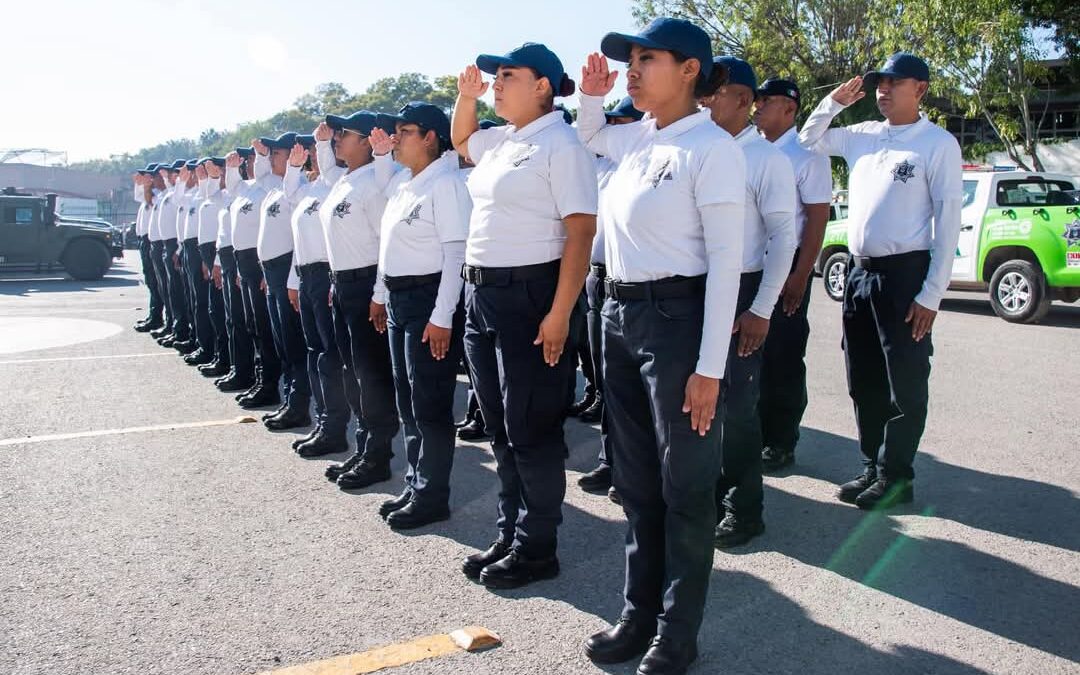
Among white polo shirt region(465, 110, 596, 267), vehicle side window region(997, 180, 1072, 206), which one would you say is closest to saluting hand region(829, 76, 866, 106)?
white polo shirt region(465, 110, 596, 267)

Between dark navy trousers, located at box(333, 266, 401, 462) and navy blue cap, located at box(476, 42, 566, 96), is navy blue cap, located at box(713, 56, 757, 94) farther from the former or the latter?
dark navy trousers, located at box(333, 266, 401, 462)

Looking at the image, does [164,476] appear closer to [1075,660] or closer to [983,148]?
[1075,660]

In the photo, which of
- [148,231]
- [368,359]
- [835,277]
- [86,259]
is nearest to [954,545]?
[368,359]

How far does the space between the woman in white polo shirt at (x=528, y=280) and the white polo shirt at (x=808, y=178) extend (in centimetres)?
160

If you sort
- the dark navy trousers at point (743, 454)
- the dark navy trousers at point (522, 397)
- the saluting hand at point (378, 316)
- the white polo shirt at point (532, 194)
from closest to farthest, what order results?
the white polo shirt at point (532, 194) < the dark navy trousers at point (522, 397) < the dark navy trousers at point (743, 454) < the saluting hand at point (378, 316)

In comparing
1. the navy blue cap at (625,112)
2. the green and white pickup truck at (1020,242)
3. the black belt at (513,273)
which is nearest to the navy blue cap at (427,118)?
the black belt at (513,273)

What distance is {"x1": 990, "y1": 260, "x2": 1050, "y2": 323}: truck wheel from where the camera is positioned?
10.4 meters

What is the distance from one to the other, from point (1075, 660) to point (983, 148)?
25879mm

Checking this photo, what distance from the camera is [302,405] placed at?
6344 mm

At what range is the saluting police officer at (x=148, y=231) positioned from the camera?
36.4 ft

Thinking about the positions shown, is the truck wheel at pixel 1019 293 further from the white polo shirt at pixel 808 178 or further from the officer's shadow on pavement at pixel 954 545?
the white polo shirt at pixel 808 178

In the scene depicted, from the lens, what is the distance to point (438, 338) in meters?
3.98

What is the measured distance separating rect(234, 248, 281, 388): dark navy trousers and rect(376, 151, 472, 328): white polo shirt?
298 centimetres

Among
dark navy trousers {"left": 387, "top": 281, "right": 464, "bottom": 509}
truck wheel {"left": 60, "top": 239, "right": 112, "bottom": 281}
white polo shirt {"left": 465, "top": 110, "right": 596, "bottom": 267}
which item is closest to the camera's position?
white polo shirt {"left": 465, "top": 110, "right": 596, "bottom": 267}
